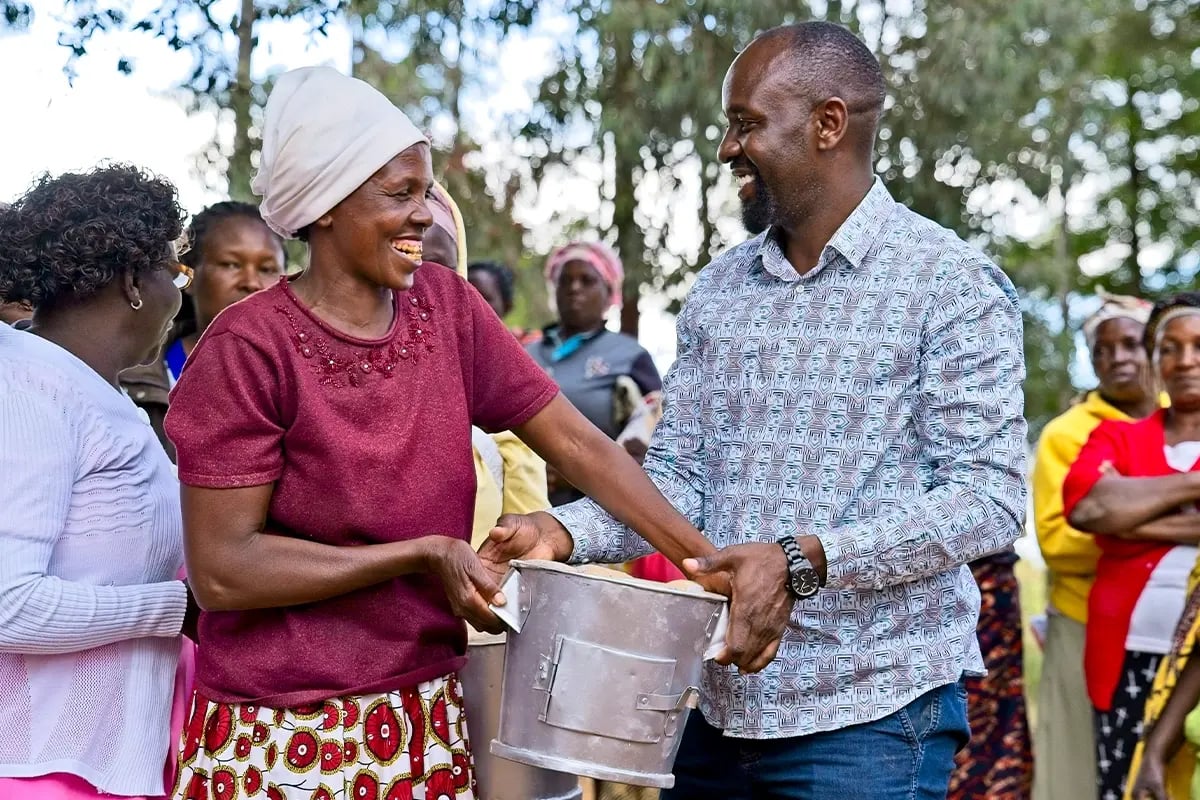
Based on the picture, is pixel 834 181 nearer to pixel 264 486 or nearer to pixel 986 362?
pixel 986 362

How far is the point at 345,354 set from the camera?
2.42 meters

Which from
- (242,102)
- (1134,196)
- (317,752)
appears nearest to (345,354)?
(317,752)

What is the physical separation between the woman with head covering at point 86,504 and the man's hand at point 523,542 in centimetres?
63

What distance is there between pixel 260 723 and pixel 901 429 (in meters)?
1.28

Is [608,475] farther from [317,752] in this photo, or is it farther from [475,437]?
[475,437]

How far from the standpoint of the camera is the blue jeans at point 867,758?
2.64 metres

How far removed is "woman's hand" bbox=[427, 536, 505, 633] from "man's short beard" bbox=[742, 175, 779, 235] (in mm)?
1027

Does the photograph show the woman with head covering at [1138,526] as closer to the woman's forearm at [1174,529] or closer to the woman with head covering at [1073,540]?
the woman's forearm at [1174,529]

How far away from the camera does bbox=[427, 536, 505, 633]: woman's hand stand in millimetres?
2357

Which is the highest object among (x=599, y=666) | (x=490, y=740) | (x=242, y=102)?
(x=242, y=102)

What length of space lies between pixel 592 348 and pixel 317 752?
451cm

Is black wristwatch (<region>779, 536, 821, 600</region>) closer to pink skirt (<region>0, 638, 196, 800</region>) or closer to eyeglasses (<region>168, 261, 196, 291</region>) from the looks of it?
pink skirt (<region>0, 638, 196, 800</region>)

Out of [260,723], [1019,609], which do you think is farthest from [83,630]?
[1019,609]

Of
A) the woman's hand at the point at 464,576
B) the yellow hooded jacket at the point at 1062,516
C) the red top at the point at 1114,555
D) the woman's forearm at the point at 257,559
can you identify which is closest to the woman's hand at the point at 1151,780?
the red top at the point at 1114,555
